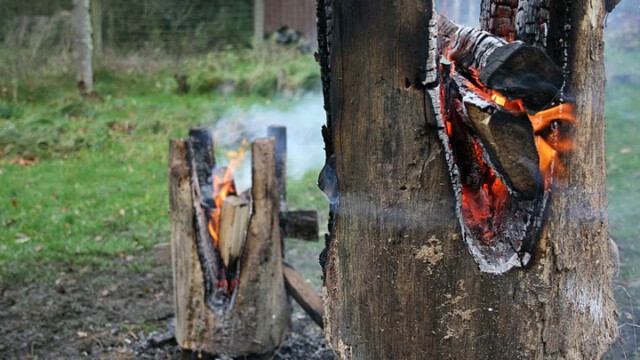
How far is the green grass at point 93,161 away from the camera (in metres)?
6.08

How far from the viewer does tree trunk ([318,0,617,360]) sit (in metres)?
2.20

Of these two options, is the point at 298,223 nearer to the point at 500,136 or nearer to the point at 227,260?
the point at 227,260

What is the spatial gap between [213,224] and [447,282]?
75.0 inches

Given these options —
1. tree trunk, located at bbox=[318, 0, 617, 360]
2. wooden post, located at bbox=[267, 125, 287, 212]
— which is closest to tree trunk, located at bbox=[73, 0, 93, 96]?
wooden post, located at bbox=[267, 125, 287, 212]

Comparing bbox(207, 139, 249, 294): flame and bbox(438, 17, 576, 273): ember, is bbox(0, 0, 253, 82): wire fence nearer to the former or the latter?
bbox(207, 139, 249, 294): flame

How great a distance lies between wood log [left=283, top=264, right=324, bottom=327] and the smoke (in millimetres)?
3884

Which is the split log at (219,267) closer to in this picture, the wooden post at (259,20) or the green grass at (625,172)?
the green grass at (625,172)

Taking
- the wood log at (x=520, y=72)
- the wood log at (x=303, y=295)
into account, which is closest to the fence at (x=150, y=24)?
the wood log at (x=303, y=295)

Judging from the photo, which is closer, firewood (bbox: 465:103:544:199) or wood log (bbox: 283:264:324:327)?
firewood (bbox: 465:103:544:199)

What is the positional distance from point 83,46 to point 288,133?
173 inches

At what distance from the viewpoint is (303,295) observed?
159 inches

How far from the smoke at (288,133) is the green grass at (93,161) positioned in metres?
0.60

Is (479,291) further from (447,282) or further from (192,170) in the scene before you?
(192,170)

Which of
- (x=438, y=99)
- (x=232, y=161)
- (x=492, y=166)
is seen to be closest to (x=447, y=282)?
(x=492, y=166)
